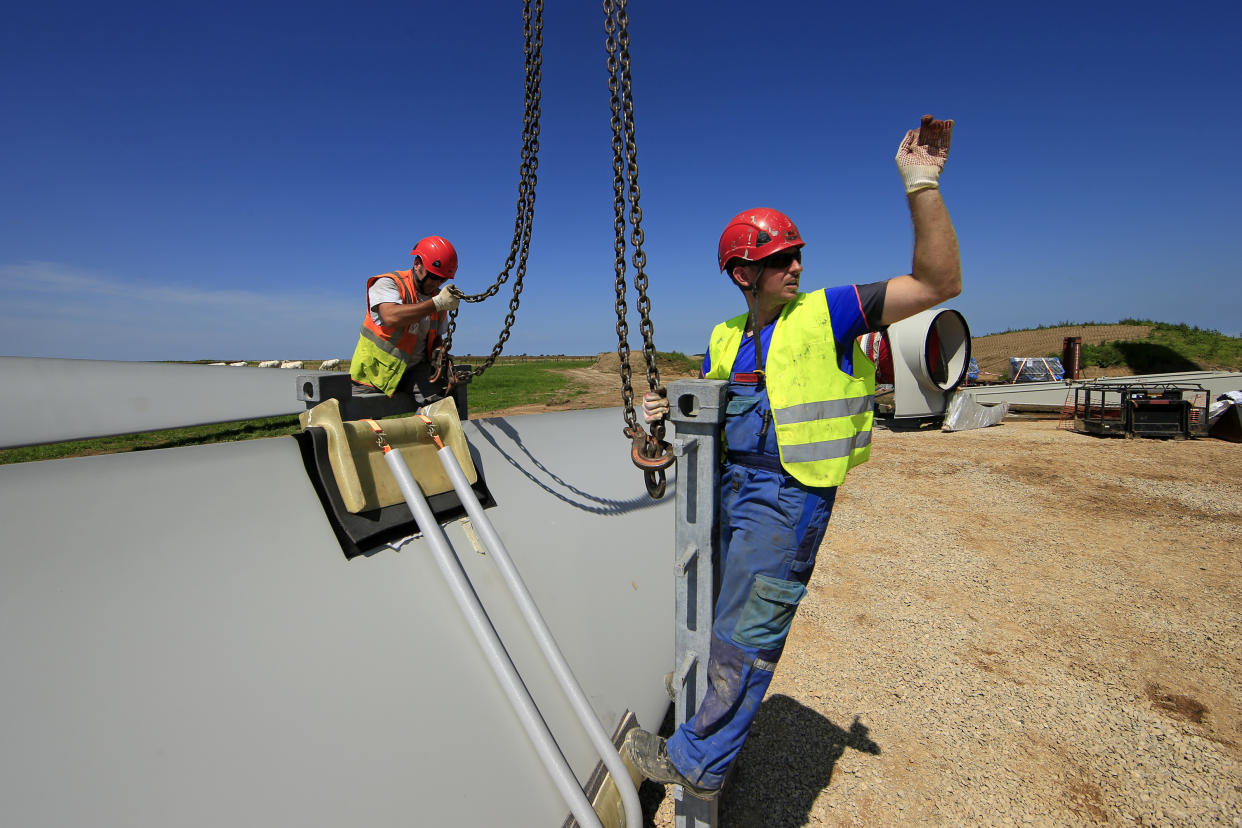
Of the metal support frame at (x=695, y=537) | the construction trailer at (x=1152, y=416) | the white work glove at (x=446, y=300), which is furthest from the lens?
the construction trailer at (x=1152, y=416)

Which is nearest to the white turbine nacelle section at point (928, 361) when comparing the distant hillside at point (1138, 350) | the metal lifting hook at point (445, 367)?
the distant hillside at point (1138, 350)

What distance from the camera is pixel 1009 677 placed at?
3.29m

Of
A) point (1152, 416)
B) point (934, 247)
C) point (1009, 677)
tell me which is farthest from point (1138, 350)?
point (934, 247)

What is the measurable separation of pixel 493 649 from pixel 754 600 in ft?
2.67

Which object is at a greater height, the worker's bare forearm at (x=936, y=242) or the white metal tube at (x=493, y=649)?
the worker's bare forearm at (x=936, y=242)

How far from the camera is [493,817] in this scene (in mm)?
1350

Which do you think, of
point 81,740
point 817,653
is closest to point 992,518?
point 817,653

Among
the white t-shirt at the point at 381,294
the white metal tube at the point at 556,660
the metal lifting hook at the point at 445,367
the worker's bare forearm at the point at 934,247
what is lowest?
the white metal tube at the point at 556,660

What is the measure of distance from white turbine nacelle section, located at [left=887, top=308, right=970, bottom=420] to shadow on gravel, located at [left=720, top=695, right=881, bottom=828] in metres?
10.6

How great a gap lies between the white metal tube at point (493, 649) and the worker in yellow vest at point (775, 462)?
1.75ft

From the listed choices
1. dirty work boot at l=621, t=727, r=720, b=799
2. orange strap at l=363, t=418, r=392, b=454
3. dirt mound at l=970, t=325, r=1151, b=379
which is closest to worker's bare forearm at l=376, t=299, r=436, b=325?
orange strap at l=363, t=418, r=392, b=454

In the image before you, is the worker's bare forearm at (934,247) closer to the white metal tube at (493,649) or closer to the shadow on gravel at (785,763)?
the white metal tube at (493,649)

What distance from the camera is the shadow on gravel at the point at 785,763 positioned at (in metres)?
2.35

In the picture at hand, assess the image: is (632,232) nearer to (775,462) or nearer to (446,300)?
(775,462)
